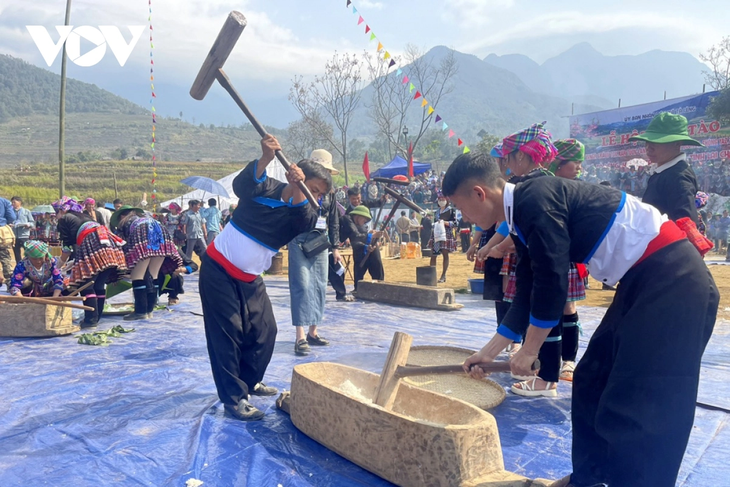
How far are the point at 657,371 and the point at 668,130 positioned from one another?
7.46 ft

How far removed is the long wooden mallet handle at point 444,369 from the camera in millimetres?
→ 2322

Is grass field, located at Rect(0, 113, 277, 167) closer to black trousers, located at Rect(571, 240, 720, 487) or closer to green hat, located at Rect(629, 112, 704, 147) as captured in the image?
green hat, located at Rect(629, 112, 704, 147)

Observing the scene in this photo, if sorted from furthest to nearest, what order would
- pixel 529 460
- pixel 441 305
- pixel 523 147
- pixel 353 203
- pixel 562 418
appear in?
pixel 353 203 < pixel 441 305 < pixel 523 147 < pixel 562 418 < pixel 529 460

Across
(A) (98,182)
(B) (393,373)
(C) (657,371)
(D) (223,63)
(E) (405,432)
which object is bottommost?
(E) (405,432)

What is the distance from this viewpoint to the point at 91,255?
5.91 metres

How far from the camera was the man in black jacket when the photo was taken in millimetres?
1864

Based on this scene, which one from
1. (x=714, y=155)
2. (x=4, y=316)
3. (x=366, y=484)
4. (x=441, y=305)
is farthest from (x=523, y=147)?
(x=714, y=155)

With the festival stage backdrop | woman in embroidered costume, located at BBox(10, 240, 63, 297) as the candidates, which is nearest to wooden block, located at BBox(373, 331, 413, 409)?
woman in embroidered costume, located at BBox(10, 240, 63, 297)

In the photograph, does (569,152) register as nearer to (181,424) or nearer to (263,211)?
(263,211)

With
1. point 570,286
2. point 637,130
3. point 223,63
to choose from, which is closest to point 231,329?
point 223,63

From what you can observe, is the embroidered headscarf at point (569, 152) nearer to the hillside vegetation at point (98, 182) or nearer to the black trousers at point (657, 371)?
the black trousers at point (657, 371)

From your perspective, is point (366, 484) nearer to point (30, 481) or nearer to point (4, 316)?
point (30, 481)

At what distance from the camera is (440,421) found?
9.24 ft

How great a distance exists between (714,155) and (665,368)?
62.3 feet
